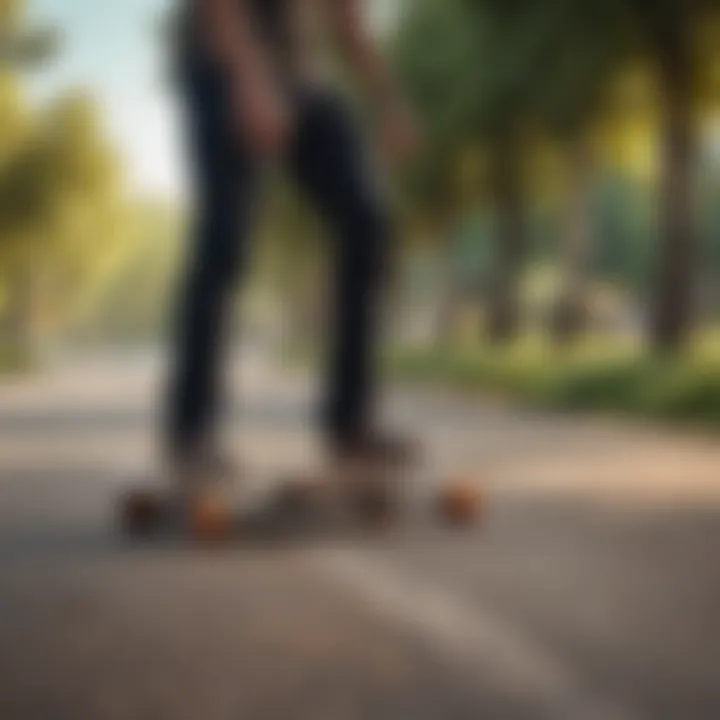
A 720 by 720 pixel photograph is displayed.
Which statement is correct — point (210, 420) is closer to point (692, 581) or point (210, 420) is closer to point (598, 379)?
point (692, 581)

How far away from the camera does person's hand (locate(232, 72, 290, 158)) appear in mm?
1337

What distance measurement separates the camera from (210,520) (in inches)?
61.4

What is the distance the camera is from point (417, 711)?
3.11ft

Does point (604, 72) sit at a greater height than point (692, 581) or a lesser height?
greater

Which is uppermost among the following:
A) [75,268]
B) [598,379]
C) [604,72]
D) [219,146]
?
[604,72]

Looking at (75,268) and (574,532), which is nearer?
(75,268)

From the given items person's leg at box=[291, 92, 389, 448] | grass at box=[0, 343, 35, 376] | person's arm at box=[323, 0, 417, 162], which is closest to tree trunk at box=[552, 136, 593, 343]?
person's leg at box=[291, 92, 389, 448]

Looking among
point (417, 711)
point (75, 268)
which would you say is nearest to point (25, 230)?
point (75, 268)

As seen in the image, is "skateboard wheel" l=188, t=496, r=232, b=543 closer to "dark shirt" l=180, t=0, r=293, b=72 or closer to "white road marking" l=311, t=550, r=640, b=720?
"white road marking" l=311, t=550, r=640, b=720

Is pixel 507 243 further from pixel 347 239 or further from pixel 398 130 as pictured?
pixel 398 130

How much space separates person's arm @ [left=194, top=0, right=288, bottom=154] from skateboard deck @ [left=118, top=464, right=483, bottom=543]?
0.35 m

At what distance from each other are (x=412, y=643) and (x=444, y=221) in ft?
1.55

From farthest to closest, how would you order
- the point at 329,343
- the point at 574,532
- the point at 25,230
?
the point at 574,532, the point at 329,343, the point at 25,230

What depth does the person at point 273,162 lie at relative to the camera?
120cm
